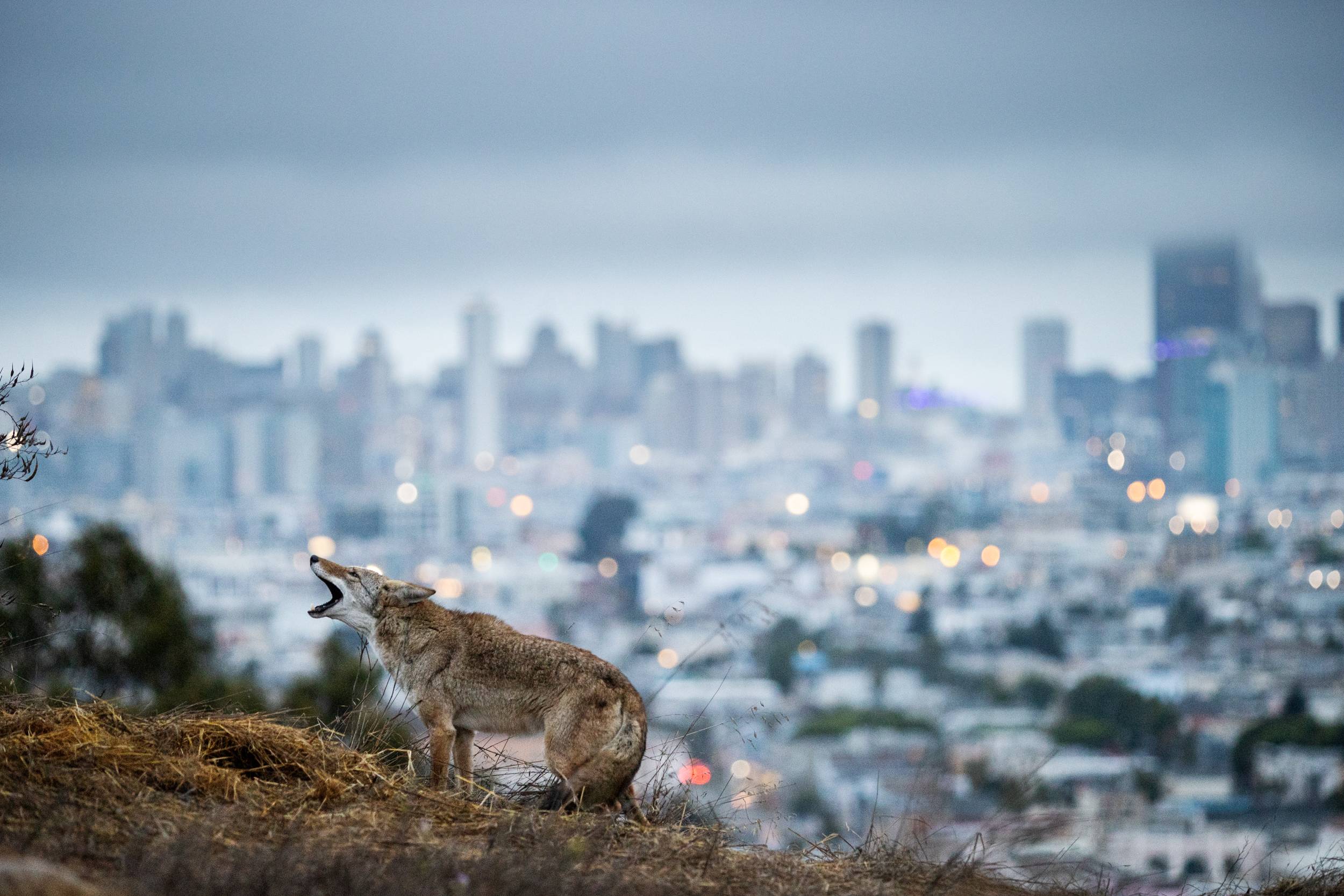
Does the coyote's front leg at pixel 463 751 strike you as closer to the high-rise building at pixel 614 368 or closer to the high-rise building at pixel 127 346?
the high-rise building at pixel 127 346

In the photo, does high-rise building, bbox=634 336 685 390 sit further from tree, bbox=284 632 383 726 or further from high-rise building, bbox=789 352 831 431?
tree, bbox=284 632 383 726

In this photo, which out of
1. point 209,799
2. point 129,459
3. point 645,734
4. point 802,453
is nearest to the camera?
point 209,799

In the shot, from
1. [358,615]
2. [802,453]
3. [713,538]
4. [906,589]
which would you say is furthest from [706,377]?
[358,615]

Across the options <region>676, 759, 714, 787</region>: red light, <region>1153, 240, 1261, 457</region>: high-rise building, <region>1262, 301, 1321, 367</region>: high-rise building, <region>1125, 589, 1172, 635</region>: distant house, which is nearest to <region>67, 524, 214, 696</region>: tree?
<region>676, 759, 714, 787</region>: red light

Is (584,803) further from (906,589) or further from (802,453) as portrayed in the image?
(802,453)

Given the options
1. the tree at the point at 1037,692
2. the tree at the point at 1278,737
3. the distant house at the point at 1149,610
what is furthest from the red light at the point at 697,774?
the distant house at the point at 1149,610

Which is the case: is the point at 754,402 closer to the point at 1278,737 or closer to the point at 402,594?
the point at 1278,737
